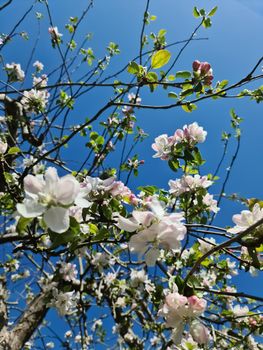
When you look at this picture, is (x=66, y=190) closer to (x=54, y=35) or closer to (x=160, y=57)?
(x=160, y=57)

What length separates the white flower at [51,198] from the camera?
1.00m

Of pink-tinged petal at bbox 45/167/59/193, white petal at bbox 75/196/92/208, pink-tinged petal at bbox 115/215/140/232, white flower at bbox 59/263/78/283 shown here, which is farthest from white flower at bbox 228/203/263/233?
white flower at bbox 59/263/78/283

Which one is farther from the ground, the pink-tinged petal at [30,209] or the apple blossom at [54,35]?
the apple blossom at [54,35]

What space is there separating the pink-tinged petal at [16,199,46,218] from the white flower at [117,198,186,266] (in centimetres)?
27

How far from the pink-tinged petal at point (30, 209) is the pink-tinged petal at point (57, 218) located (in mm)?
20

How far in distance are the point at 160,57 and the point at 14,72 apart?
2.56m

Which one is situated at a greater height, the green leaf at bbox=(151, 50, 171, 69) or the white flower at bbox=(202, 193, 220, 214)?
the green leaf at bbox=(151, 50, 171, 69)

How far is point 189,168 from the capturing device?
7.19 ft

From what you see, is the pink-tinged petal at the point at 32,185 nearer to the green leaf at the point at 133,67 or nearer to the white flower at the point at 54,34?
the green leaf at the point at 133,67

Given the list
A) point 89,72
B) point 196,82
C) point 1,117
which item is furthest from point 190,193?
point 1,117

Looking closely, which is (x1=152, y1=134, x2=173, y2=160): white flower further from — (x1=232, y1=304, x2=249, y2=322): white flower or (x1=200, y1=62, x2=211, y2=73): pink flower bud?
(x1=232, y1=304, x2=249, y2=322): white flower

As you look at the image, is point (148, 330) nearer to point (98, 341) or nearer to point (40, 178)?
point (98, 341)

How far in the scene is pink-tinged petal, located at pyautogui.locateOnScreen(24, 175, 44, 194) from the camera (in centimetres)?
104

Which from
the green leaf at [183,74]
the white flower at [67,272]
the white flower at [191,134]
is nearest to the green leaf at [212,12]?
the green leaf at [183,74]
